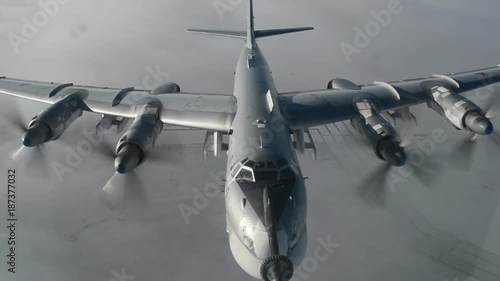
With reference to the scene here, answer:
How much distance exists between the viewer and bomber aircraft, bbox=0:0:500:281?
14.3 m

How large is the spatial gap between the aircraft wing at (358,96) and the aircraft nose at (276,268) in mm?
10642

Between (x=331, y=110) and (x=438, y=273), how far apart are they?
11101 mm

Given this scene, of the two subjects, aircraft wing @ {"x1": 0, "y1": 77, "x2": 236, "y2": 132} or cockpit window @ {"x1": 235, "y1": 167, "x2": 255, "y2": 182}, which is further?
aircraft wing @ {"x1": 0, "y1": 77, "x2": 236, "y2": 132}

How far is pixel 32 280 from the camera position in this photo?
755 inches

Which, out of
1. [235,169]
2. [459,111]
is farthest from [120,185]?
[459,111]

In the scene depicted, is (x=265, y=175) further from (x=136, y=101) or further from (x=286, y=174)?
(x=136, y=101)

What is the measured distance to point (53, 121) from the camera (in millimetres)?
22156

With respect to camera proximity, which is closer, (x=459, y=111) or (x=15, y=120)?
(x=15, y=120)

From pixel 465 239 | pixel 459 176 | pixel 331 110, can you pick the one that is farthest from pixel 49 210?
pixel 459 176

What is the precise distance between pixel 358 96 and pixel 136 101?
15056 millimetres

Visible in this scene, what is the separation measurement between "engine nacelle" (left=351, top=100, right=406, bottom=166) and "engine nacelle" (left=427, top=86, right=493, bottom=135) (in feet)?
15.2

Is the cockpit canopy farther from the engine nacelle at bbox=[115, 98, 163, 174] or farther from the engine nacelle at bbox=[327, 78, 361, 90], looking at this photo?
the engine nacelle at bbox=[327, 78, 361, 90]

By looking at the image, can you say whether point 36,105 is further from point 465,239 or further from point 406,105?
point 465,239

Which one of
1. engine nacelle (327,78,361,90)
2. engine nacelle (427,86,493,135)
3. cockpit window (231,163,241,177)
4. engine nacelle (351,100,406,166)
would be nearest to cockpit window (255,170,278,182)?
cockpit window (231,163,241,177)
